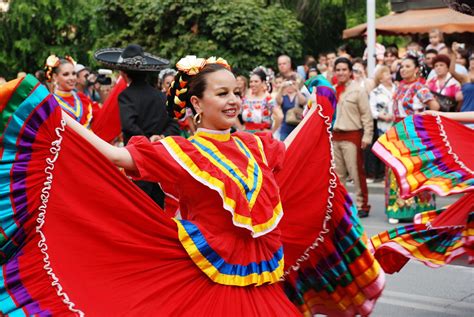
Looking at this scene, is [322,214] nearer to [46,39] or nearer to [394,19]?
[394,19]

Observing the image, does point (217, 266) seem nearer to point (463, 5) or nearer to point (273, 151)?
point (273, 151)

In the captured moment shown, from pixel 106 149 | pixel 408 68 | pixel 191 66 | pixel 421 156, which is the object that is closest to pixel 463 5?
pixel 421 156

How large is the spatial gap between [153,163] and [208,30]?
15.9m

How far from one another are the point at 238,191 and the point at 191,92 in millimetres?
562

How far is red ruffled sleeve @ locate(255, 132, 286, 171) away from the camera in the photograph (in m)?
4.74

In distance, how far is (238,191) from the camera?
4.36 m

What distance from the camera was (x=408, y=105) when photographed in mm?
10719

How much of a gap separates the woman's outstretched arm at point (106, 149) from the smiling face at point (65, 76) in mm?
5017

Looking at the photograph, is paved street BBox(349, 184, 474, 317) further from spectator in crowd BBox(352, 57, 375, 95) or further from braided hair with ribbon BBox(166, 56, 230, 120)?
spectator in crowd BBox(352, 57, 375, 95)

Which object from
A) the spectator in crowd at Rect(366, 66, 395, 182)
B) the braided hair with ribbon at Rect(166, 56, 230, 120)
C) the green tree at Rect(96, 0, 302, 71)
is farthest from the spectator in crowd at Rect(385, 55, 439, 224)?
the green tree at Rect(96, 0, 302, 71)

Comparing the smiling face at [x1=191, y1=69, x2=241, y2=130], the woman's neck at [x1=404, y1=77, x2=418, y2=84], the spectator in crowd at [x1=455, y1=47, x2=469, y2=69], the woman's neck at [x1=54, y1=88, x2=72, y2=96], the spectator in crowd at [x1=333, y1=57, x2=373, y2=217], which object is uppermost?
the smiling face at [x1=191, y1=69, x2=241, y2=130]

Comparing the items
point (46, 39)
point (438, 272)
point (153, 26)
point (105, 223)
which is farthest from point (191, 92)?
point (46, 39)

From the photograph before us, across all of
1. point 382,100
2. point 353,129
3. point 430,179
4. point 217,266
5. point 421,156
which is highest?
point 217,266

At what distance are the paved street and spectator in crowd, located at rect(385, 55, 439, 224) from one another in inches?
91.8
